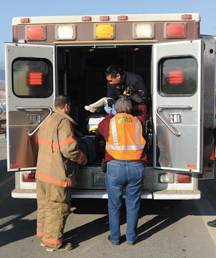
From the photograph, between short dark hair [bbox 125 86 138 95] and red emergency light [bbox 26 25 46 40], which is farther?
short dark hair [bbox 125 86 138 95]

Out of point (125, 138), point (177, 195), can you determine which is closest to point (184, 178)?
point (177, 195)

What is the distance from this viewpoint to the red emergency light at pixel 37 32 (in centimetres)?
496

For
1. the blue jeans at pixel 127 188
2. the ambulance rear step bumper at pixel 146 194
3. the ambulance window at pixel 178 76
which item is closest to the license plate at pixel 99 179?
the ambulance rear step bumper at pixel 146 194

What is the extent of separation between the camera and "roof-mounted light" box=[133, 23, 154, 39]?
4.88m

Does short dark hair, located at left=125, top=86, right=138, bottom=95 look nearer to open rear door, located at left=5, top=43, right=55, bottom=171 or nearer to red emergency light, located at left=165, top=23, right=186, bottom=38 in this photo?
red emergency light, located at left=165, top=23, right=186, bottom=38

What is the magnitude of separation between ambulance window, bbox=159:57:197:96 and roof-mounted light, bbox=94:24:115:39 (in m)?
0.80

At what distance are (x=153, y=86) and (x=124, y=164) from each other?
1289 millimetres

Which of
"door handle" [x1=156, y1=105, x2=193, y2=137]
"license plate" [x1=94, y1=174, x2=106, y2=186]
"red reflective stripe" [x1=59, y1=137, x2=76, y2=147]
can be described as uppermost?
"door handle" [x1=156, y1=105, x2=193, y2=137]

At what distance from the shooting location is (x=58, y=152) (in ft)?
14.0

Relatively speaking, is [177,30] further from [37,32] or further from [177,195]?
[177,195]

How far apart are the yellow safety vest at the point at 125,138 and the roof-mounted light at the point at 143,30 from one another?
1215 millimetres

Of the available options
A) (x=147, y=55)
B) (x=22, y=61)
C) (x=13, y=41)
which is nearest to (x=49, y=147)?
(x=22, y=61)

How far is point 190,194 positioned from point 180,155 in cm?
55

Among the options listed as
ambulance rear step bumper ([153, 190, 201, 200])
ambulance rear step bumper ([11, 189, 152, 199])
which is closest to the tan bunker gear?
ambulance rear step bumper ([11, 189, 152, 199])
